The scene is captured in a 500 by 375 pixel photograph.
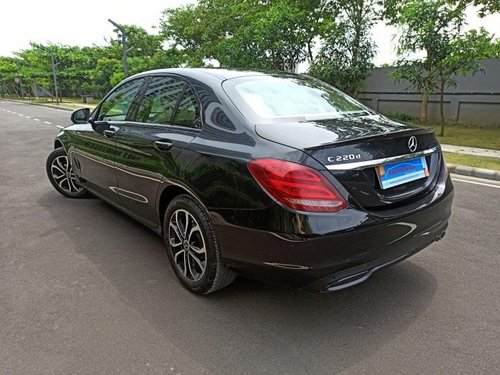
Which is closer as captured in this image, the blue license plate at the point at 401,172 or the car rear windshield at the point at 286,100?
the blue license plate at the point at 401,172

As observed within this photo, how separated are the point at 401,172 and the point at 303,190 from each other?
0.71 metres

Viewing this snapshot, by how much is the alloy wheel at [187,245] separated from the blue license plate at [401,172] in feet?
3.88

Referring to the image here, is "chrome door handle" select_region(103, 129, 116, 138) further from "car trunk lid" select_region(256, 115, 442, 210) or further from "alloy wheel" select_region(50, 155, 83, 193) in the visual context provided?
"car trunk lid" select_region(256, 115, 442, 210)

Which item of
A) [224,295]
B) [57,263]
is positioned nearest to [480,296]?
[224,295]

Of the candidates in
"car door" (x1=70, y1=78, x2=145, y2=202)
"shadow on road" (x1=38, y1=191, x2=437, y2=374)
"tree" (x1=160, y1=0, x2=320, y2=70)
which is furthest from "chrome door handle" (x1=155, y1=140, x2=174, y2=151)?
"tree" (x1=160, y1=0, x2=320, y2=70)

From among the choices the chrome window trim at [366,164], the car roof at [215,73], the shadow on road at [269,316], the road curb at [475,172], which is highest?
the car roof at [215,73]

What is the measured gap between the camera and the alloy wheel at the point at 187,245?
2.65 meters

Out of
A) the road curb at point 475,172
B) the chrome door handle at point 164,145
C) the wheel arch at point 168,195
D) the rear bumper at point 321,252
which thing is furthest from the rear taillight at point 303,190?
the road curb at point 475,172

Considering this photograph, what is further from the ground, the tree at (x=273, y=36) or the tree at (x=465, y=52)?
the tree at (x=273, y=36)

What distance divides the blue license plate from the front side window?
2.36m

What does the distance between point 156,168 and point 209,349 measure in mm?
1364

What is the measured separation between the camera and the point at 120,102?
152 inches

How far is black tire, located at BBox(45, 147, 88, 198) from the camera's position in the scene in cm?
499

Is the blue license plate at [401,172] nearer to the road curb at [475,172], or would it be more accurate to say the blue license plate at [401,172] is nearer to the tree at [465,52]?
the road curb at [475,172]
